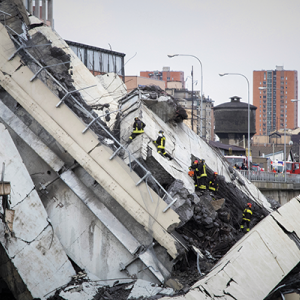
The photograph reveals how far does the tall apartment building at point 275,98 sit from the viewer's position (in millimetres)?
119438

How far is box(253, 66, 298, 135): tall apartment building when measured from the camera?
392 feet

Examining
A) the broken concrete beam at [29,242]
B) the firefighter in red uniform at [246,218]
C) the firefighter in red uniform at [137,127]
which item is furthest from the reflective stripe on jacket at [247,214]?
the broken concrete beam at [29,242]

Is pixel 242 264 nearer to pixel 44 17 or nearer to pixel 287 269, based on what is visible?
pixel 287 269

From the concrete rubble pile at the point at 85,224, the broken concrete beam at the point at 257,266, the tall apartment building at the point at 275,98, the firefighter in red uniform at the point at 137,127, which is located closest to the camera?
the broken concrete beam at the point at 257,266

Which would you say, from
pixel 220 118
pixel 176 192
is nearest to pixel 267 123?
pixel 220 118

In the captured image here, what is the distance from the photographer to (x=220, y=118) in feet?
154

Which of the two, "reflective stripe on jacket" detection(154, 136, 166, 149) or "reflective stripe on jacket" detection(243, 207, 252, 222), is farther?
"reflective stripe on jacket" detection(243, 207, 252, 222)

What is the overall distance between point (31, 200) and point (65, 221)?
1026 millimetres

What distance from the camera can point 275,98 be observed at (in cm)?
12281

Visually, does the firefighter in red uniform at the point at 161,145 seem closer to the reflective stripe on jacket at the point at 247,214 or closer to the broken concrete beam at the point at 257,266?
the reflective stripe on jacket at the point at 247,214

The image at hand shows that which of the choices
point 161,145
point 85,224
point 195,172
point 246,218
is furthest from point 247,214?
point 85,224

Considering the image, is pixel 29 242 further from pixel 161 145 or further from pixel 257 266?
pixel 161 145

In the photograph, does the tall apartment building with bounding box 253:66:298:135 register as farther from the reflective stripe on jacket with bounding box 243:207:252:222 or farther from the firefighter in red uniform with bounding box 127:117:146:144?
the firefighter in red uniform with bounding box 127:117:146:144

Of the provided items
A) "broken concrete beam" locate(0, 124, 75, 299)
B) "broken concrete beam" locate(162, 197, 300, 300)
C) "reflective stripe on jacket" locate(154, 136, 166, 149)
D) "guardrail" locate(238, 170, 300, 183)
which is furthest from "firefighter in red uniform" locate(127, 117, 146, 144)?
"guardrail" locate(238, 170, 300, 183)
